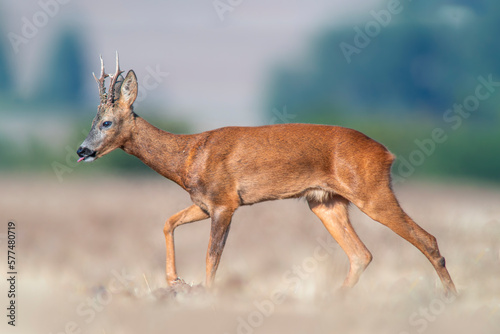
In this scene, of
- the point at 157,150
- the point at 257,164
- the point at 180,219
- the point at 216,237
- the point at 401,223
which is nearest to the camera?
the point at 401,223

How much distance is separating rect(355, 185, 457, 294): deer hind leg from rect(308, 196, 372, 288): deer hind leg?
2.43 ft

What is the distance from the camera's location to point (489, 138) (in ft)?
104

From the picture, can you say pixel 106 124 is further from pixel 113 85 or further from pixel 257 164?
pixel 257 164

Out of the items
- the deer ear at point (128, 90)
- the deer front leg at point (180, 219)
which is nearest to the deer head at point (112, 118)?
the deer ear at point (128, 90)

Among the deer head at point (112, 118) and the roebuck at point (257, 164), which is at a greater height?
the deer head at point (112, 118)

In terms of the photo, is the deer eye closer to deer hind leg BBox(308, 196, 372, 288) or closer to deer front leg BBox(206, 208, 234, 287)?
deer front leg BBox(206, 208, 234, 287)

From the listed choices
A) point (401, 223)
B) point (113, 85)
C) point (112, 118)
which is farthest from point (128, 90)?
point (401, 223)

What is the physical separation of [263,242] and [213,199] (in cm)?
448

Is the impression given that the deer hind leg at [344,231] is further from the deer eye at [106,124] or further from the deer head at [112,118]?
the deer eye at [106,124]

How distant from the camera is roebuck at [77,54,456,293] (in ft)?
32.3

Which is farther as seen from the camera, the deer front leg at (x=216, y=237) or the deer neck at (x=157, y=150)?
the deer neck at (x=157, y=150)

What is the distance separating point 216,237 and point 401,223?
2.26 metres

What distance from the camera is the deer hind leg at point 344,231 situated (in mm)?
10367

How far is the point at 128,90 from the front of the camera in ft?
33.2
